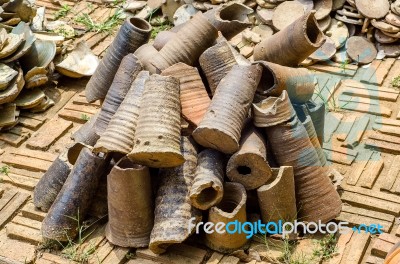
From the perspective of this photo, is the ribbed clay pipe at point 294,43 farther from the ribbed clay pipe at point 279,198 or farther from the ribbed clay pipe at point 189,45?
the ribbed clay pipe at point 279,198

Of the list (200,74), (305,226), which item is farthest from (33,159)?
(305,226)

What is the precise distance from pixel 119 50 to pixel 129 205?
1356 mm

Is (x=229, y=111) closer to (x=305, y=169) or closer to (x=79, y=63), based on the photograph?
(x=305, y=169)

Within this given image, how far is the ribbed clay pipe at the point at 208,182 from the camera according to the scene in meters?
4.36

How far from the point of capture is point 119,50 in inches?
209

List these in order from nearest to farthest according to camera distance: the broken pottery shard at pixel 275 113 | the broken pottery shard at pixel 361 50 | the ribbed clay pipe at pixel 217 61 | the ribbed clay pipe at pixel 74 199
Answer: the broken pottery shard at pixel 275 113, the ribbed clay pipe at pixel 74 199, the ribbed clay pipe at pixel 217 61, the broken pottery shard at pixel 361 50

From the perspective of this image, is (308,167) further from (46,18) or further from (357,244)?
(46,18)

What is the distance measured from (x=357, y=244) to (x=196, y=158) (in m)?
1.17

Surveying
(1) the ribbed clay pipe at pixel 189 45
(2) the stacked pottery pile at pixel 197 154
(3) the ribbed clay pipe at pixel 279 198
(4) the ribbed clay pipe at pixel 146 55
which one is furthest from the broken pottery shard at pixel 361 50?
(3) the ribbed clay pipe at pixel 279 198

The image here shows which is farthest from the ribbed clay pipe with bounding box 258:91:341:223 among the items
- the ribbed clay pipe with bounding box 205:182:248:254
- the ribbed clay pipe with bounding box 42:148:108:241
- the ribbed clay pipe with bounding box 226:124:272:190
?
the ribbed clay pipe with bounding box 42:148:108:241

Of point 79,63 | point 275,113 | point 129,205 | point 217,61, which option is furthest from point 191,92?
point 79,63

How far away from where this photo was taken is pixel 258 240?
462 cm

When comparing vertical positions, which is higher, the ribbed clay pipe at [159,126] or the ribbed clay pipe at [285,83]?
the ribbed clay pipe at [159,126]

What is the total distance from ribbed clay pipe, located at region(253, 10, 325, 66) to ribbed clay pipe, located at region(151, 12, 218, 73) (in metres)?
0.40
